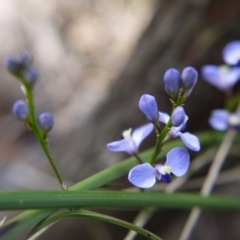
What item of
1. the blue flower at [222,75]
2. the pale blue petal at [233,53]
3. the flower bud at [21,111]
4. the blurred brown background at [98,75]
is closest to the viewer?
the flower bud at [21,111]

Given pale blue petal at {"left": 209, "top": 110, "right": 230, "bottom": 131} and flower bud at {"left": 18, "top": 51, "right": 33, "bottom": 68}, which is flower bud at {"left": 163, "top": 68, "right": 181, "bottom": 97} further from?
pale blue petal at {"left": 209, "top": 110, "right": 230, "bottom": 131}

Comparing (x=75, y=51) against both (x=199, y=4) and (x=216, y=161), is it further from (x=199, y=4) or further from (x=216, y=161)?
(x=216, y=161)

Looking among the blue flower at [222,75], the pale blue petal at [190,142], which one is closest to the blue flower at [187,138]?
the pale blue petal at [190,142]

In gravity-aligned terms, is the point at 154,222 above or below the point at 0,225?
above

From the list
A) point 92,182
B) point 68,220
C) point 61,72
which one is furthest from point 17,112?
point 61,72

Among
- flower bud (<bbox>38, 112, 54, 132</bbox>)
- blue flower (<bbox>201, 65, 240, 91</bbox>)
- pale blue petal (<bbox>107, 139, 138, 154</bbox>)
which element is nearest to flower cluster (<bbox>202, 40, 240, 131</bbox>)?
blue flower (<bbox>201, 65, 240, 91</bbox>)

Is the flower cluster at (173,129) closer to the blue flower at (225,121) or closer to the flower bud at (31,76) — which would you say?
the flower bud at (31,76)
